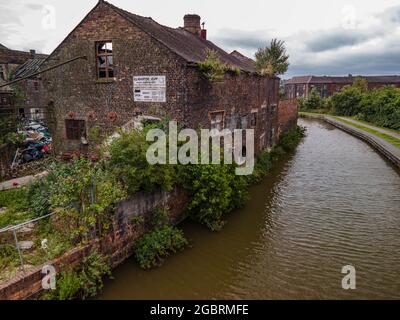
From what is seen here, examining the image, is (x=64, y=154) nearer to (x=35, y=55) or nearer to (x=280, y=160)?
(x=280, y=160)

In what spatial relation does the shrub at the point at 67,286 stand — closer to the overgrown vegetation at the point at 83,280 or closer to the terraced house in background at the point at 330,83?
the overgrown vegetation at the point at 83,280

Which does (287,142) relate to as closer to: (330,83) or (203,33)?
(203,33)

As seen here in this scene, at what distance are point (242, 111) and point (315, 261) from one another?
9.62 meters

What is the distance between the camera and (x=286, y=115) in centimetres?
2973

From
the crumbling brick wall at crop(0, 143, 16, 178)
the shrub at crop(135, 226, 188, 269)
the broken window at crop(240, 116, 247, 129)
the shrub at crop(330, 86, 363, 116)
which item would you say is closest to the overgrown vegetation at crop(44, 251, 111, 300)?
the shrub at crop(135, 226, 188, 269)

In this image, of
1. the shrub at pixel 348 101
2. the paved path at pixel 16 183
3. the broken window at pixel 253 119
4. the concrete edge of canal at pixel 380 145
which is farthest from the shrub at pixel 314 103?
the paved path at pixel 16 183

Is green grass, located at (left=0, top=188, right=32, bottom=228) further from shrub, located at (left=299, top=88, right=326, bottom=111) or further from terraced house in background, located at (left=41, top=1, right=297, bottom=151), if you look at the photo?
shrub, located at (left=299, top=88, right=326, bottom=111)

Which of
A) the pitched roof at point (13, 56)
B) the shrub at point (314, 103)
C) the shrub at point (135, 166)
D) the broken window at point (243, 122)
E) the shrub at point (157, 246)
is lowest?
the shrub at point (157, 246)

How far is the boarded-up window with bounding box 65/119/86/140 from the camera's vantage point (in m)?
14.2

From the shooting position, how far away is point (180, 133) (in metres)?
11.1

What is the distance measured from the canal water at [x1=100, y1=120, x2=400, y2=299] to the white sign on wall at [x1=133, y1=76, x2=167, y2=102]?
5.02 metres

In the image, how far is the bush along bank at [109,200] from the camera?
23.7ft

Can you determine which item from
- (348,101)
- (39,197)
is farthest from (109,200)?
(348,101)
